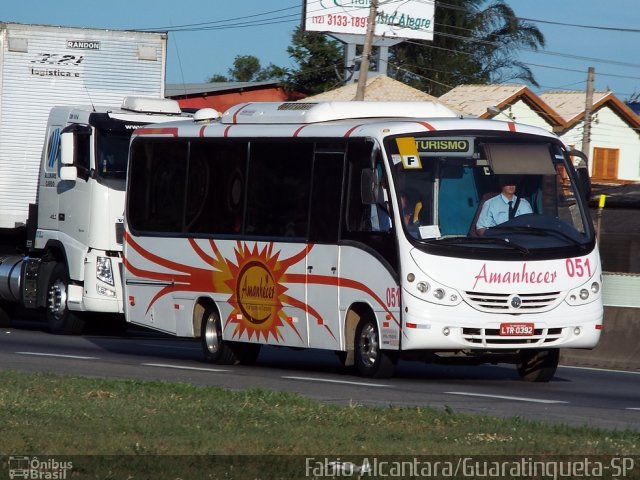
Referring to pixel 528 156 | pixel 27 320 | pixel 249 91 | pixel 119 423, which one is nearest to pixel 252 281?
pixel 528 156

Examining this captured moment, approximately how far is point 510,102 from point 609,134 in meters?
7.24

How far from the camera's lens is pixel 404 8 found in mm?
53531

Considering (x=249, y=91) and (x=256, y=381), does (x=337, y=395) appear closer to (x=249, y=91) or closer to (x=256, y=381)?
(x=256, y=381)

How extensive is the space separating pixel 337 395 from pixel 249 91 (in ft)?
Result: 168

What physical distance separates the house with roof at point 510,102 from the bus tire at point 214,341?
1486 inches

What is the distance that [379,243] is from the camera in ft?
49.0

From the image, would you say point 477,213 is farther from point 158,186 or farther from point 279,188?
point 158,186

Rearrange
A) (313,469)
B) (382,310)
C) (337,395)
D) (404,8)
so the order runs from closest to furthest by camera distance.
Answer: (313,469) → (337,395) → (382,310) → (404,8)

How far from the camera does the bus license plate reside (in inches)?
572

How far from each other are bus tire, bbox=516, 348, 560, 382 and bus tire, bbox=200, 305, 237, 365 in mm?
3592

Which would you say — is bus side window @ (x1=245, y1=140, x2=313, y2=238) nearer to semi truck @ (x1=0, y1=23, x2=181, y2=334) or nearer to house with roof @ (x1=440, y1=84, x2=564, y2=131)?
semi truck @ (x1=0, y1=23, x2=181, y2=334)

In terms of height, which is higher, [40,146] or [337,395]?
[40,146]

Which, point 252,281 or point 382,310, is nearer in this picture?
point 382,310

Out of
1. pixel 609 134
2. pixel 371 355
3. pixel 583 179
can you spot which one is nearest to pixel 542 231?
pixel 583 179
